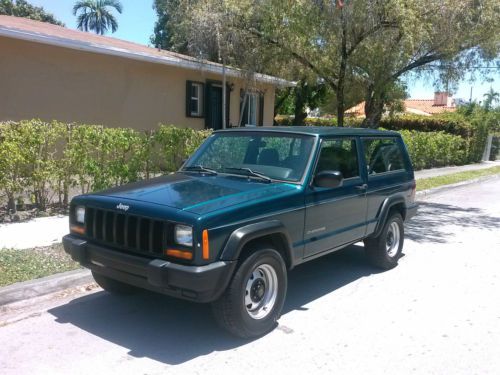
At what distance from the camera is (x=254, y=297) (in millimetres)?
4504

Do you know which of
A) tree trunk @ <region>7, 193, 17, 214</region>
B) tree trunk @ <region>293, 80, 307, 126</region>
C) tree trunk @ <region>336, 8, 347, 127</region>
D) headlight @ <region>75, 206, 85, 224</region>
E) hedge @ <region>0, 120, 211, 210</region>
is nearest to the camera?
headlight @ <region>75, 206, 85, 224</region>

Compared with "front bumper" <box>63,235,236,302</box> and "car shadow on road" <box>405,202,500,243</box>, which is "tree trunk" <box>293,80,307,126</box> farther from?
"front bumper" <box>63,235,236,302</box>

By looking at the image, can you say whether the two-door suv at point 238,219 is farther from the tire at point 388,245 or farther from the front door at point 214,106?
the front door at point 214,106

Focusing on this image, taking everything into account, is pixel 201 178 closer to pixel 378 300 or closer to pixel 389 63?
pixel 378 300

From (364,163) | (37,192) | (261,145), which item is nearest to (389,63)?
(364,163)

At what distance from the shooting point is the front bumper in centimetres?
388

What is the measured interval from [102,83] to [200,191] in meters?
9.65

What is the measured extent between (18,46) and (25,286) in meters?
7.95

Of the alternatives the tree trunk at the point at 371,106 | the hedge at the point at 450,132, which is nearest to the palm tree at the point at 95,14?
the hedge at the point at 450,132

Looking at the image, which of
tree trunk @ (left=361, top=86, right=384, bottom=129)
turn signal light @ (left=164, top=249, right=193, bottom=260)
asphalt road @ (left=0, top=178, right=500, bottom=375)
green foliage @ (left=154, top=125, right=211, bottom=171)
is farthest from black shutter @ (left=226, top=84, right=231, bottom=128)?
turn signal light @ (left=164, top=249, right=193, bottom=260)

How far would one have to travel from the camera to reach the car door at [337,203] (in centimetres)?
503

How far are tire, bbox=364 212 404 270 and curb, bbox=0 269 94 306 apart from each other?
337 cm

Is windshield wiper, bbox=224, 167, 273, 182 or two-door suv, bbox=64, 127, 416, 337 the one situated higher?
Answer: windshield wiper, bbox=224, 167, 273, 182

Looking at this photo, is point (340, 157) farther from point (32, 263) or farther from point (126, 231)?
point (32, 263)
